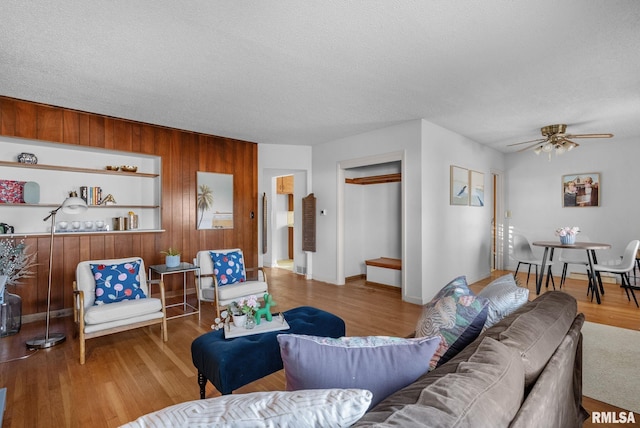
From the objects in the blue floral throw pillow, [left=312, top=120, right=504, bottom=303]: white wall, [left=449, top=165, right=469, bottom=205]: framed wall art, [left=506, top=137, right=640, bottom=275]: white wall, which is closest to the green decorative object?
the blue floral throw pillow

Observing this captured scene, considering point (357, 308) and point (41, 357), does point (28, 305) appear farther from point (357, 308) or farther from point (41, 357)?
point (357, 308)

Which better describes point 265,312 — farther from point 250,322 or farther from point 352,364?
point 352,364

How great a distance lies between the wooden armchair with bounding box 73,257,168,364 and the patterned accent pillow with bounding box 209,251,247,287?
82cm

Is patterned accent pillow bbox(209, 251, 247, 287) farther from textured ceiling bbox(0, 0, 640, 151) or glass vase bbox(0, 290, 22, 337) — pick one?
glass vase bbox(0, 290, 22, 337)

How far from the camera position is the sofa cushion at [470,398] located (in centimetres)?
68

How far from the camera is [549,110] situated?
405 cm

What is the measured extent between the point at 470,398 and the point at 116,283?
344cm

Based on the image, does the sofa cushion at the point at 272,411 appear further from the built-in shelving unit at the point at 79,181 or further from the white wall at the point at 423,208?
the built-in shelving unit at the point at 79,181

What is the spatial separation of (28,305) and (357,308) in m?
4.11

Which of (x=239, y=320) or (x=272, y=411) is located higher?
(x=272, y=411)

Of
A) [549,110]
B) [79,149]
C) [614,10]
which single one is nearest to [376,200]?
[549,110]

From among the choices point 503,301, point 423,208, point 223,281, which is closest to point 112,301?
point 223,281

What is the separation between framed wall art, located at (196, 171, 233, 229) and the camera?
17.0ft

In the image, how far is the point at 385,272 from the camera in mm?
5340
